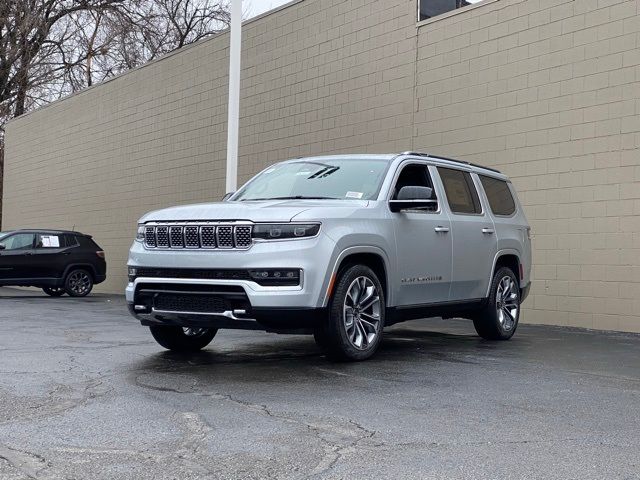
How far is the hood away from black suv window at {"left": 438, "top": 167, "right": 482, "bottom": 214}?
5.52ft

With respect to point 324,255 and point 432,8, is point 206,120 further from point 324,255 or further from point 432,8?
point 324,255

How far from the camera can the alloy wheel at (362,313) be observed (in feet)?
24.3

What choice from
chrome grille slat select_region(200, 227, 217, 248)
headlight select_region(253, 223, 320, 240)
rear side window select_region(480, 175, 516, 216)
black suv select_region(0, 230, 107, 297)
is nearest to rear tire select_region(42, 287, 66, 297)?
black suv select_region(0, 230, 107, 297)

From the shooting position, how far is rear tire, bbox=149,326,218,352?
8.24m

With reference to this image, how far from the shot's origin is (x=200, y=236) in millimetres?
7254

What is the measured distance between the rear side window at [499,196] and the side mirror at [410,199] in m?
2.06

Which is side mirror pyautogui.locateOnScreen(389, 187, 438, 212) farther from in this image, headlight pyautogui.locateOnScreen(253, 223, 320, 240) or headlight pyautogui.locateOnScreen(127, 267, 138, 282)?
headlight pyautogui.locateOnScreen(127, 267, 138, 282)

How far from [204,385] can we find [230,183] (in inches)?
306

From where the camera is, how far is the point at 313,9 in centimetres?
1791

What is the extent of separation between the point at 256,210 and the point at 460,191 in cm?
306

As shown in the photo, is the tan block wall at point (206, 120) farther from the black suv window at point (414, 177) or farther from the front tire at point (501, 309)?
the black suv window at point (414, 177)

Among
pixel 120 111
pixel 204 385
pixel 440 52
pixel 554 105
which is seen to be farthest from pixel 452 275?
pixel 120 111

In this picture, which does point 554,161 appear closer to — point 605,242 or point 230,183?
point 605,242

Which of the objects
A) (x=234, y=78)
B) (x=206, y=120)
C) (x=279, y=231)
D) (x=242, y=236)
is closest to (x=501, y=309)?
(x=279, y=231)
